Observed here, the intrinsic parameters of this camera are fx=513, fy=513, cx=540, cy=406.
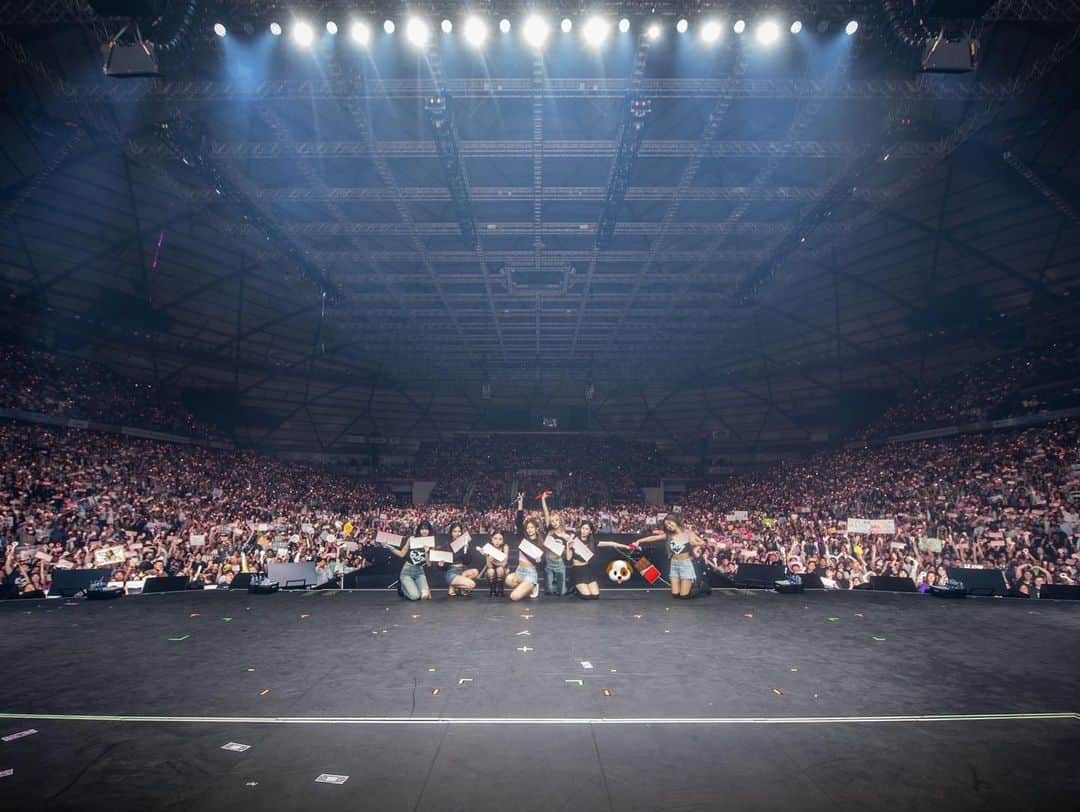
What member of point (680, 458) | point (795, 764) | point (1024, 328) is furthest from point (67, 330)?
point (1024, 328)

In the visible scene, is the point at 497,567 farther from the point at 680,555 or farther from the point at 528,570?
the point at 680,555

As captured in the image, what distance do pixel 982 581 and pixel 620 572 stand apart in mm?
8061

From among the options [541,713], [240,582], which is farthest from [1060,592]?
[240,582]

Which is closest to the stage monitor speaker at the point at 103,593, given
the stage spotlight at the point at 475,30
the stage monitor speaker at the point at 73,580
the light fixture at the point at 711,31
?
the stage monitor speaker at the point at 73,580

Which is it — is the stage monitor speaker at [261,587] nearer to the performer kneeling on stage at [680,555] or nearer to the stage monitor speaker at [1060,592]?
the performer kneeling on stage at [680,555]

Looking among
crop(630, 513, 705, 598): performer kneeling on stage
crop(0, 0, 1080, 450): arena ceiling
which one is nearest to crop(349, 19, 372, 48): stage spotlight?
crop(0, 0, 1080, 450): arena ceiling

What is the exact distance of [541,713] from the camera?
4.80 meters

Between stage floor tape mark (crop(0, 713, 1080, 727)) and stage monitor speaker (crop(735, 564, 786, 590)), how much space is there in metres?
7.85

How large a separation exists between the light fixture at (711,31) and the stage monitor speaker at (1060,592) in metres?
13.5

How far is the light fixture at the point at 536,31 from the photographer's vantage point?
9336mm

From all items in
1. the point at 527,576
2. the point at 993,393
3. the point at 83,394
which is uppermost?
the point at 993,393

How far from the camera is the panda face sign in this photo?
492 inches

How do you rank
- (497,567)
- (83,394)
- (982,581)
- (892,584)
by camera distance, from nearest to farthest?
1. (497,567)
2. (982,581)
3. (892,584)
4. (83,394)

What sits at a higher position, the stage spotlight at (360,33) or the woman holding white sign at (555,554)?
the stage spotlight at (360,33)
